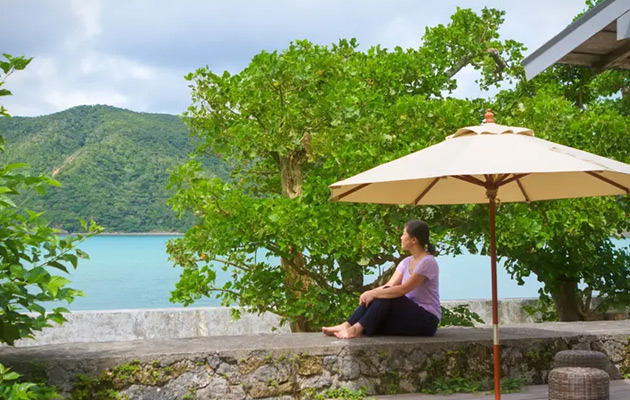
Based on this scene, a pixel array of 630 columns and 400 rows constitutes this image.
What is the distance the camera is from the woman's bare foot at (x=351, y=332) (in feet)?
18.9

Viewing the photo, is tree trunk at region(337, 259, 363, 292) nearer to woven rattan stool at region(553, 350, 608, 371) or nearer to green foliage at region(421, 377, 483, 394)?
green foliage at region(421, 377, 483, 394)

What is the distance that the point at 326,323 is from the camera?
28.1ft

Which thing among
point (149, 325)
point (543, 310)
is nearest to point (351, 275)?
point (149, 325)

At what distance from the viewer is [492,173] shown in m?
4.32

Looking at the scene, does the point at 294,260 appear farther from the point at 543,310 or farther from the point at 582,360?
the point at 543,310

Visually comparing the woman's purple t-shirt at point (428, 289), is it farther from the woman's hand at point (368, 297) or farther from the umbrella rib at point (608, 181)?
the umbrella rib at point (608, 181)

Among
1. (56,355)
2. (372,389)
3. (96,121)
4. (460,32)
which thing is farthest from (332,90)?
(96,121)

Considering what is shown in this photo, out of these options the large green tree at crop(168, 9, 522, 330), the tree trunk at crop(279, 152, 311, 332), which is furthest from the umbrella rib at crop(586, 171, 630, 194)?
the tree trunk at crop(279, 152, 311, 332)

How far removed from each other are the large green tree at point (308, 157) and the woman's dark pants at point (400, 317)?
5.70ft

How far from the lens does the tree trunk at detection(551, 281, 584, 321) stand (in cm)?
1036

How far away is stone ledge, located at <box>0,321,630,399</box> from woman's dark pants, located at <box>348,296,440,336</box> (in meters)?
0.10

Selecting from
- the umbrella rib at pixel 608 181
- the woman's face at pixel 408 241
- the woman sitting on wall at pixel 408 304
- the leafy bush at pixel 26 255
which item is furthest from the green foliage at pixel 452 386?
the leafy bush at pixel 26 255

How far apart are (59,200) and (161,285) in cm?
766

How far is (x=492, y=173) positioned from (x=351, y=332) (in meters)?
1.99
